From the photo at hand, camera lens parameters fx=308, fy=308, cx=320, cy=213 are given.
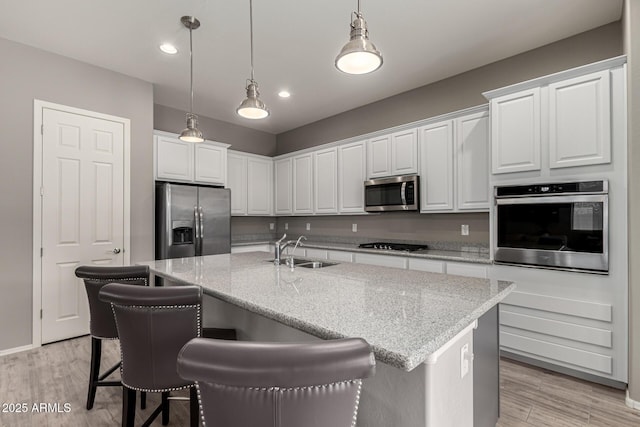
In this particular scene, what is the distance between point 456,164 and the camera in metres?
3.48

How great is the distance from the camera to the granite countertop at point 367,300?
97 centimetres

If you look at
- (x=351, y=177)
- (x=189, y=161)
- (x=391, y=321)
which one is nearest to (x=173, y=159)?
A: (x=189, y=161)

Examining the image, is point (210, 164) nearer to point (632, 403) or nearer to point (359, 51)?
point (359, 51)

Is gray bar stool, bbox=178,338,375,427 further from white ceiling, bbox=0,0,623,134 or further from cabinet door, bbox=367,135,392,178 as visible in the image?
cabinet door, bbox=367,135,392,178

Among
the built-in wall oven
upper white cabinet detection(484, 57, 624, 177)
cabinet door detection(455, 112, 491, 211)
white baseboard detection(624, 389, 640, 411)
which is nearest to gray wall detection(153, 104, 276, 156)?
cabinet door detection(455, 112, 491, 211)

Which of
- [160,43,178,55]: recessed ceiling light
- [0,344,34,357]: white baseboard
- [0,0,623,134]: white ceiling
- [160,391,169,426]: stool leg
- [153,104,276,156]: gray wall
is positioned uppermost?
[0,0,623,134]: white ceiling

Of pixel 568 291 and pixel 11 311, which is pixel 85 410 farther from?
pixel 568 291

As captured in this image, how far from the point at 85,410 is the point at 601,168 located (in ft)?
13.6

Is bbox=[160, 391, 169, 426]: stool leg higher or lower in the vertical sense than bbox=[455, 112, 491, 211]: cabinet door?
lower

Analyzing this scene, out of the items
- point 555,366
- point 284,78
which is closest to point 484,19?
point 284,78

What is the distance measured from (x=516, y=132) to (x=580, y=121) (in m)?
0.45

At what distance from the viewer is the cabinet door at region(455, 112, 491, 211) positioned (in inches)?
128

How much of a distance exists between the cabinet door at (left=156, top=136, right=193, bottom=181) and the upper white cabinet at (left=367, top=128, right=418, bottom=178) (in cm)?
260

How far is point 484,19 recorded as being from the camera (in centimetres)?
269
